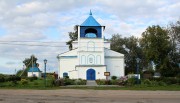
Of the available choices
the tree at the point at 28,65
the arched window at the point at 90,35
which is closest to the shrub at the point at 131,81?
the arched window at the point at 90,35

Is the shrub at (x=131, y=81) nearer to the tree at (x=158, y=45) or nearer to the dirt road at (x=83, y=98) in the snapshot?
the dirt road at (x=83, y=98)

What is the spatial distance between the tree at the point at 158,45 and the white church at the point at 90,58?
7460 millimetres

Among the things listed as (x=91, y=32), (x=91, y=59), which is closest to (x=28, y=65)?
(x=91, y=32)

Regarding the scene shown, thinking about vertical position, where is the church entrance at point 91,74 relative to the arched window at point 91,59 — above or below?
below

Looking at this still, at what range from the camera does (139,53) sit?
95.6 m

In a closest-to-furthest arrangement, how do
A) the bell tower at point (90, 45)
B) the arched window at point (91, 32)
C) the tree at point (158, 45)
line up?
1. the tree at point (158, 45)
2. the bell tower at point (90, 45)
3. the arched window at point (91, 32)

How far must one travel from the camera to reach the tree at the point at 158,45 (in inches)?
2680

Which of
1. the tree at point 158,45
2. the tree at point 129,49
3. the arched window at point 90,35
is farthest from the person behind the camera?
the tree at point 129,49

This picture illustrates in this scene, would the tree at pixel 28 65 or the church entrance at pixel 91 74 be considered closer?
the church entrance at pixel 91 74

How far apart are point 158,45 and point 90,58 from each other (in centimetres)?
1329

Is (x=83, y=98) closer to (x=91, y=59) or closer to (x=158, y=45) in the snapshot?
(x=91, y=59)

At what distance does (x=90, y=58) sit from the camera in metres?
70.2

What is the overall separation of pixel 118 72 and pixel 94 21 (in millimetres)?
11447

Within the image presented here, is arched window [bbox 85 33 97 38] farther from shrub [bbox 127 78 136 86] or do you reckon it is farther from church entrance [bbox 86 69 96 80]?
Result: shrub [bbox 127 78 136 86]
